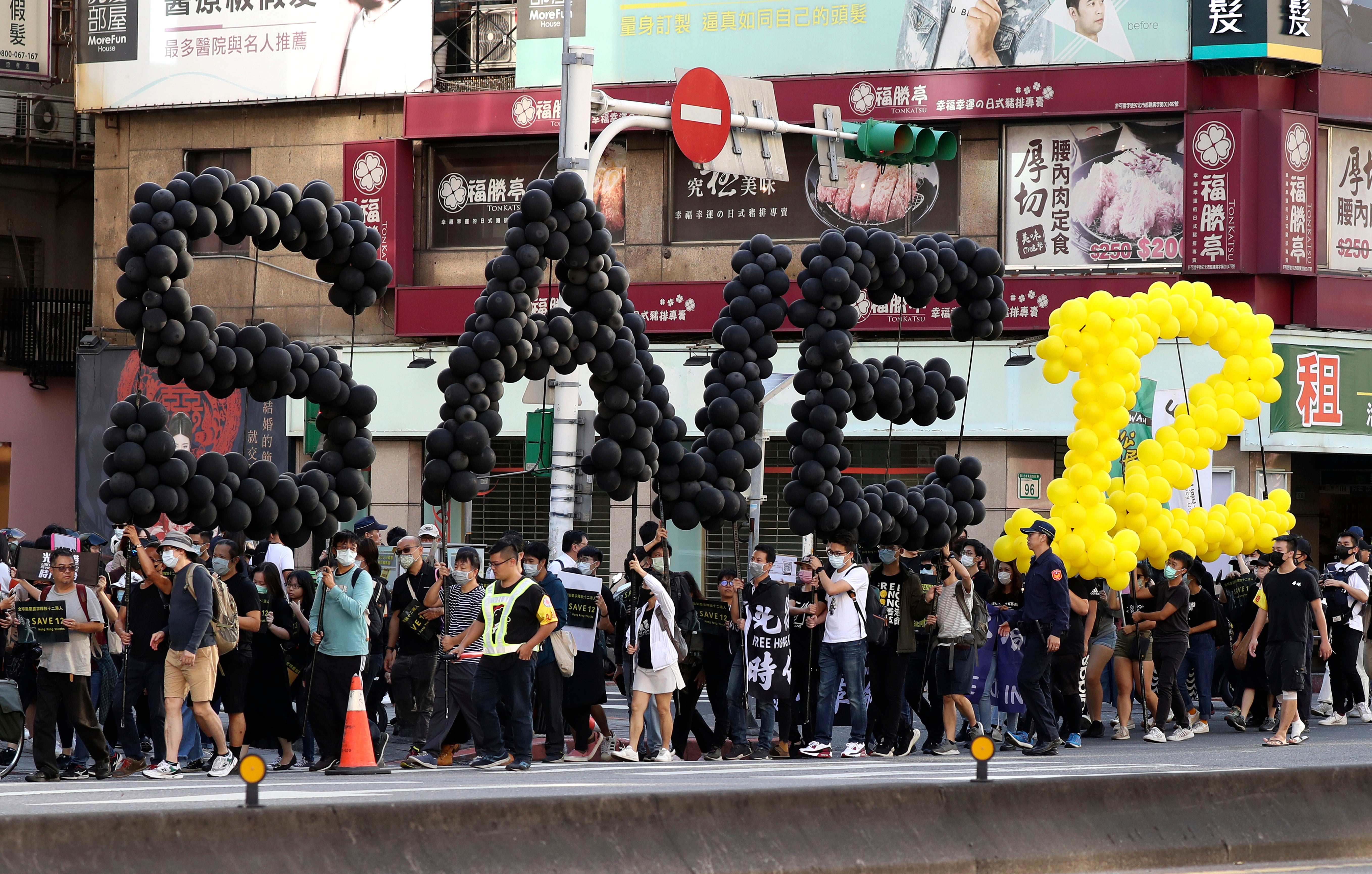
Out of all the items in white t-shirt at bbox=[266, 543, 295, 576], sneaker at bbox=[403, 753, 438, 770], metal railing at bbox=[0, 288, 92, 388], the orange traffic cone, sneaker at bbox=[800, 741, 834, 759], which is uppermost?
metal railing at bbox=[0, 288, 92, 388]

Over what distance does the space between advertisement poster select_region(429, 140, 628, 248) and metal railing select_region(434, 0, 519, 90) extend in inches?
38.5

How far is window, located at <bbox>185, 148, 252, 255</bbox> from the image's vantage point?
28938 millimetres

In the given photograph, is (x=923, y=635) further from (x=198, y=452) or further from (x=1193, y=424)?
(x=198, y=452)

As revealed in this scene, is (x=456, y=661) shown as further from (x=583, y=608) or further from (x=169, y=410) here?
(x=169, y=410)

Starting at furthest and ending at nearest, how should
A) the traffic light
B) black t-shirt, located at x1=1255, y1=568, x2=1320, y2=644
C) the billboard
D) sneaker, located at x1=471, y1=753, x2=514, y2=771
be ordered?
the billboard
the traffic light
black t-shirt, located at x1=1255, y1=568, x2=1320, y2=644
sneaker, located at x1=471, y1=753, x2=514, y2=771

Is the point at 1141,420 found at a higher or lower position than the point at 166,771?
higher

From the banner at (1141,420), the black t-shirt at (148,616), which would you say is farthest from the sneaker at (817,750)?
the banner at (1141,420)

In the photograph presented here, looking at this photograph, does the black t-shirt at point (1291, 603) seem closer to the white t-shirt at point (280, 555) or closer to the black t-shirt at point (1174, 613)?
the black t-shirt at point (1174, 613)

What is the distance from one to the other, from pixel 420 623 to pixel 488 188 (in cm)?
1493

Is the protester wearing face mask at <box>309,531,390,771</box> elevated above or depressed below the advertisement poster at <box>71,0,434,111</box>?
below

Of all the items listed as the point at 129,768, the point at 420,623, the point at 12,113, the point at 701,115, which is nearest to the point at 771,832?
the point at 420,623

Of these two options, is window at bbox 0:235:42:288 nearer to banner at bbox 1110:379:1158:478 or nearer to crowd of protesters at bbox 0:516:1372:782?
crowd of protesters at bbox 0:516:1372:782

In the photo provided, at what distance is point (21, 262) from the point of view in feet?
104

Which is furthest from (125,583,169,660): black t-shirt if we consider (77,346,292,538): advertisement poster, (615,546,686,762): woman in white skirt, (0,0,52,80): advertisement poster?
(0,0,52,80): advertisement poster
